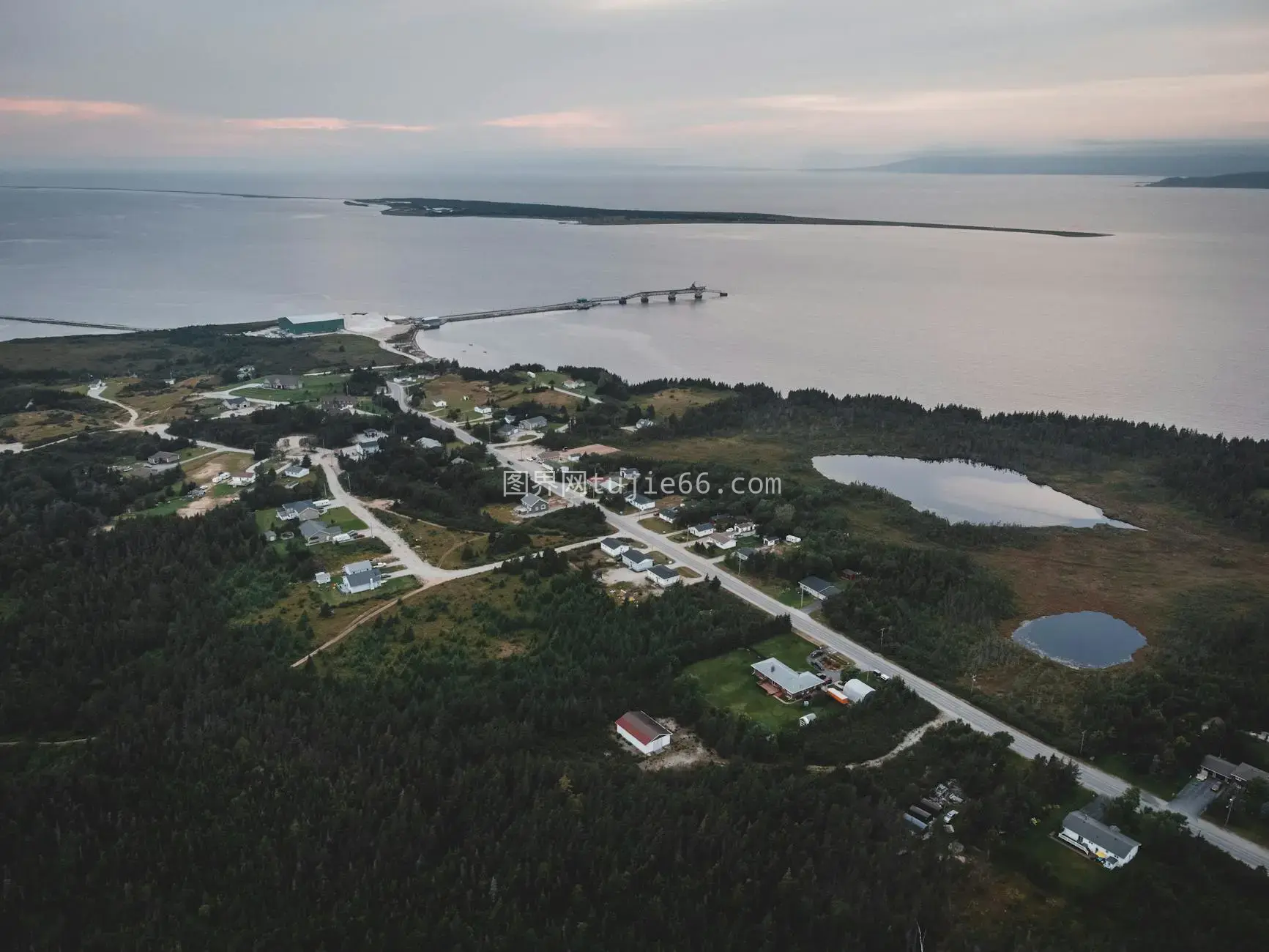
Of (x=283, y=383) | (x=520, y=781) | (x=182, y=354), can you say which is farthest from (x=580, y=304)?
(x=520, y=781)

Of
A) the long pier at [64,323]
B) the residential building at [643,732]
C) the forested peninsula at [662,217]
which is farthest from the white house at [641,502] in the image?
the forested peninsula at [662,217]

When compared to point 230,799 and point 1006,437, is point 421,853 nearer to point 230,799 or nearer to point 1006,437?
point 230,799

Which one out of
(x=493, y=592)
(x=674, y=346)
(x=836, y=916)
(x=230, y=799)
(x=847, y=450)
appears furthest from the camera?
(x=674, y=346)

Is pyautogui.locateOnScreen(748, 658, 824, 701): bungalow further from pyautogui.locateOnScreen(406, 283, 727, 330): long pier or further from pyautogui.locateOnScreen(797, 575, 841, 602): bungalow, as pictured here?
pyautogui.locateOnScreen(406, 283, 727, 330): long pier

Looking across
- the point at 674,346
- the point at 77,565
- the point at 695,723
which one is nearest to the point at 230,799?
the point at 695,723

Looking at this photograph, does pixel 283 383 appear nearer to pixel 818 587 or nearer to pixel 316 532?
pixel 316 532

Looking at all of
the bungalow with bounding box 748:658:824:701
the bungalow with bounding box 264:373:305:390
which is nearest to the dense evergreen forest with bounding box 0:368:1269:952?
the bungalow with bounding box 748:658:824:701
